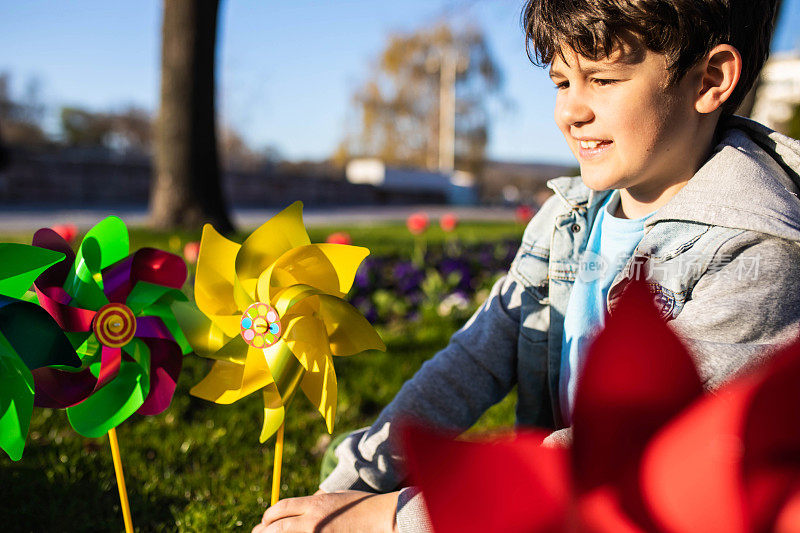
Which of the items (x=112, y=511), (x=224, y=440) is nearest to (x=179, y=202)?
(x=224, y=440)

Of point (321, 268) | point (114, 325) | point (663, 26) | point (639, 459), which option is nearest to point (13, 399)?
point (114, 325)

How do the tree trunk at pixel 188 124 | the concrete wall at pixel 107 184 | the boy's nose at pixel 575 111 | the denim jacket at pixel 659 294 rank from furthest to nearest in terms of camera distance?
the concrete wall at pixel 107 184 < the tree trunk at pixel 188 124 < the boy's nose at pixel 575 111 < the denim jacket at pixel 659 294

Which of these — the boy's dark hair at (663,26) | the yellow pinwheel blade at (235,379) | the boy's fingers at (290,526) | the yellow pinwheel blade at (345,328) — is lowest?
the boy's fingers at (290,526)

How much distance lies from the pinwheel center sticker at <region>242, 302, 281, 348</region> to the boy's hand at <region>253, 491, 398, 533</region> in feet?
0.96

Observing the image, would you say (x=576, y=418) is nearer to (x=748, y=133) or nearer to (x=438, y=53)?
(x=748, y=133)

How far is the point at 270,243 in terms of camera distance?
1.22 metres

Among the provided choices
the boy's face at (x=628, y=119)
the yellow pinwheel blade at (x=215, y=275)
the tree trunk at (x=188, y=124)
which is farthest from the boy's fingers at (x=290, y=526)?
the tree trunk at (x=188, y=124)

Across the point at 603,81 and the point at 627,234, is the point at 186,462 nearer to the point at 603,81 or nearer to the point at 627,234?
the point at 627,234

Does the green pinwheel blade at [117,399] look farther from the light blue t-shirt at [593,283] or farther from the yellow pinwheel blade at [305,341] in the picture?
the light blue t-shirt at [593,283]

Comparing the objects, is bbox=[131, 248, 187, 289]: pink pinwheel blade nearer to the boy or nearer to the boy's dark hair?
the boy

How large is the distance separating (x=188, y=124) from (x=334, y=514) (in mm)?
5674

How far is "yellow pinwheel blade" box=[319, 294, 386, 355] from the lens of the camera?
3.92 feet

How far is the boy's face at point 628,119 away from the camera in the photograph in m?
1.22

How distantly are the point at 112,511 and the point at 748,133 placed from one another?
1717mm
